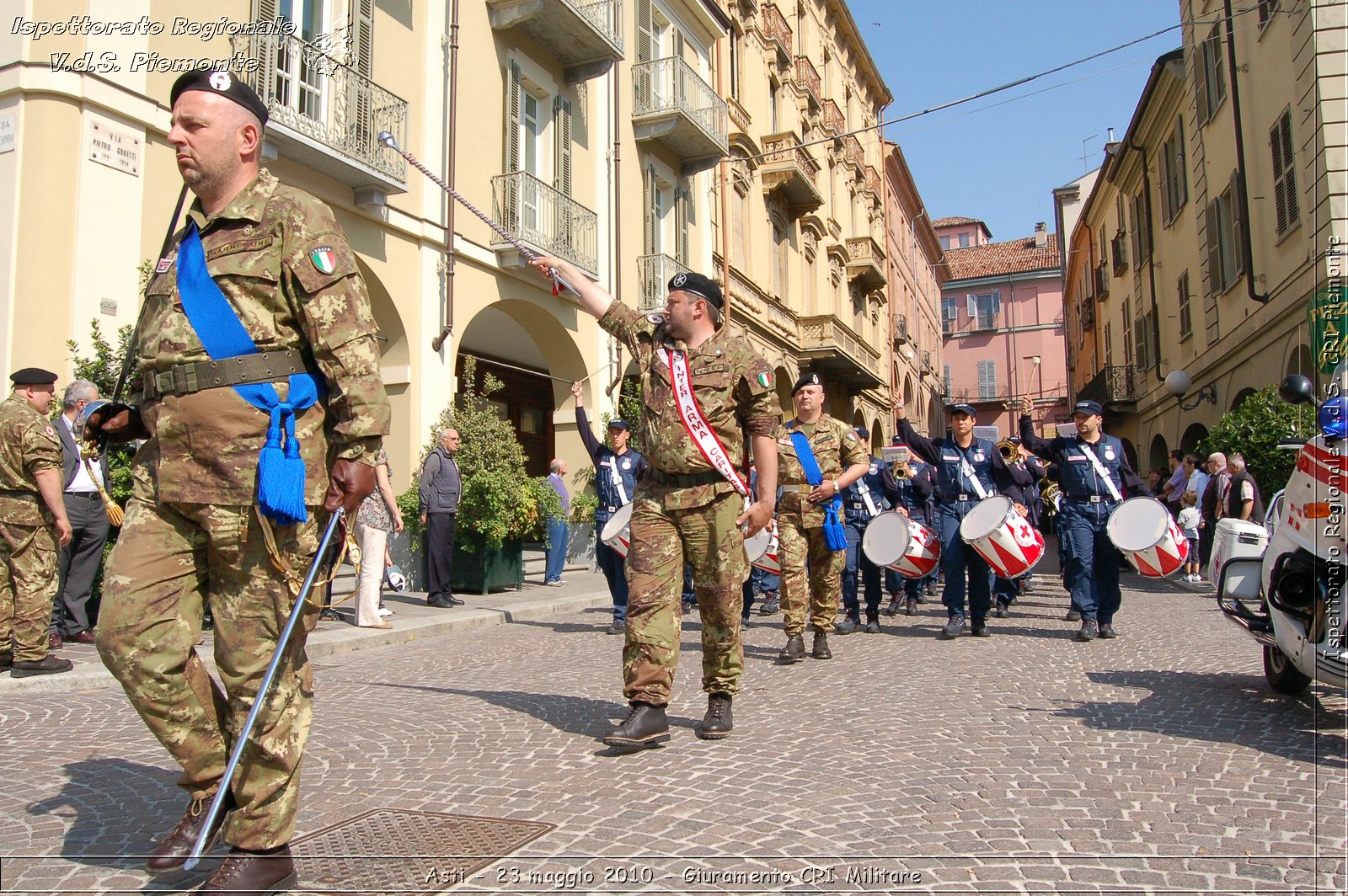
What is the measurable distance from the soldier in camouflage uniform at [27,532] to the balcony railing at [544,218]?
9414 mm

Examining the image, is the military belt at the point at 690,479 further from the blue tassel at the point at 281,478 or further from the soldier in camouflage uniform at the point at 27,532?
the soldier in camouflage uniform at the point at 27,532

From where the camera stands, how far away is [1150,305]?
96.4 ft

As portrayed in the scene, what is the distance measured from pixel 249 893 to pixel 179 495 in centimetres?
105

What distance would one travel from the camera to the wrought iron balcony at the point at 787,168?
26.5 metres

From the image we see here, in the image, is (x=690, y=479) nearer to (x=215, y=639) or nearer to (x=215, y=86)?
(x=215, y=639)

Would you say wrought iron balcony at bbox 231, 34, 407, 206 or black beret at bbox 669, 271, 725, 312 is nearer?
black beret at bbox 669, 271, 725, 312

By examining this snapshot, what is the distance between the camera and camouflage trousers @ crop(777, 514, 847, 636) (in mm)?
7320

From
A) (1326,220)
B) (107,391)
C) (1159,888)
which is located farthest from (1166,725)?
(1326,220)

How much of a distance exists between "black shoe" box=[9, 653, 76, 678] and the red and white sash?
14.7 feet

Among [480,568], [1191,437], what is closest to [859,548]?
[480,568]

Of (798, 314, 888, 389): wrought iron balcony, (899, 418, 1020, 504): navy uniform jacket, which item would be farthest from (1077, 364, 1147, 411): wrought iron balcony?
(899, 418, 1020, 504): navy uniform jacket

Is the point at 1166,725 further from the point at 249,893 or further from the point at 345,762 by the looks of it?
the point at 249,893

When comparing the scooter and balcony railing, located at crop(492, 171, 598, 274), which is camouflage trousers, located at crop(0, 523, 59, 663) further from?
balcony railing, located at crop(492, 171, 598, 274)

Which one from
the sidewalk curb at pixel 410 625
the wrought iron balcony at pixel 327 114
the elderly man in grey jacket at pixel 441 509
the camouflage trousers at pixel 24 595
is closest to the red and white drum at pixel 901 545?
the sidewalk curb at pixel 410 625
